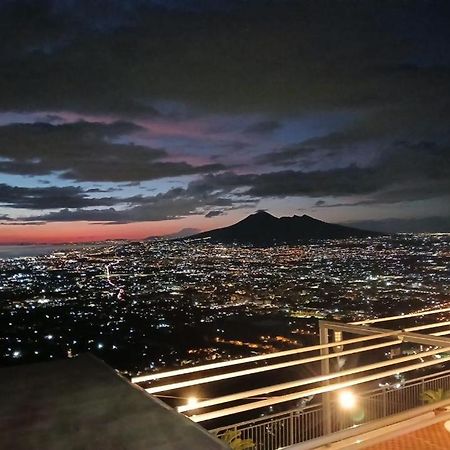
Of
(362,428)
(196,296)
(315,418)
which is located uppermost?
(362,428)

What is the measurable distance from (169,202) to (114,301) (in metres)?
21.3

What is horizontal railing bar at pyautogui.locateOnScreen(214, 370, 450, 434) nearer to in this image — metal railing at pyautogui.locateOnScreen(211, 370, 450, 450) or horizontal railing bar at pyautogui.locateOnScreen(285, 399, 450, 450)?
metal railing at pyautogui.locateOnScreen(211, 370, 450, 450)

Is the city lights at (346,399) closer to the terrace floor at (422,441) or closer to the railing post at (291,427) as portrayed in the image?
the railing post at (291,427)

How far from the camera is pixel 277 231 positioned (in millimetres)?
52688

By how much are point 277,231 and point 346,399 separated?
48.2 meters

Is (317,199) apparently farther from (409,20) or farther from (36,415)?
(36,415)

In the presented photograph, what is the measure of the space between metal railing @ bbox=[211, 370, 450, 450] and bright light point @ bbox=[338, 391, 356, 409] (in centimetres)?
7

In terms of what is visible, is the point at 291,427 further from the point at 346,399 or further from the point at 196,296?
the point at 196,296

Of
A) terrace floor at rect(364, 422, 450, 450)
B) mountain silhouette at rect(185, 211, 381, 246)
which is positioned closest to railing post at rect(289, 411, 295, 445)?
terrace floor at rect(364, 422, 450, 450)

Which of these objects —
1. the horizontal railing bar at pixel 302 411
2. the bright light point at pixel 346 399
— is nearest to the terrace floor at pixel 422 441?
the bright light point at pixel 346 399

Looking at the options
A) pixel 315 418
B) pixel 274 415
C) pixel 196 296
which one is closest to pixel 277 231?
pixel 196 296

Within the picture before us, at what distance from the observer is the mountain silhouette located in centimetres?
5128

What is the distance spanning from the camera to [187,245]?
154 ft

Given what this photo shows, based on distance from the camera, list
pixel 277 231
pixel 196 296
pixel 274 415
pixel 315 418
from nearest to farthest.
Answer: pixel 274 415 < pixel 315 418 < pixel 196 296 < pixel 277 231
